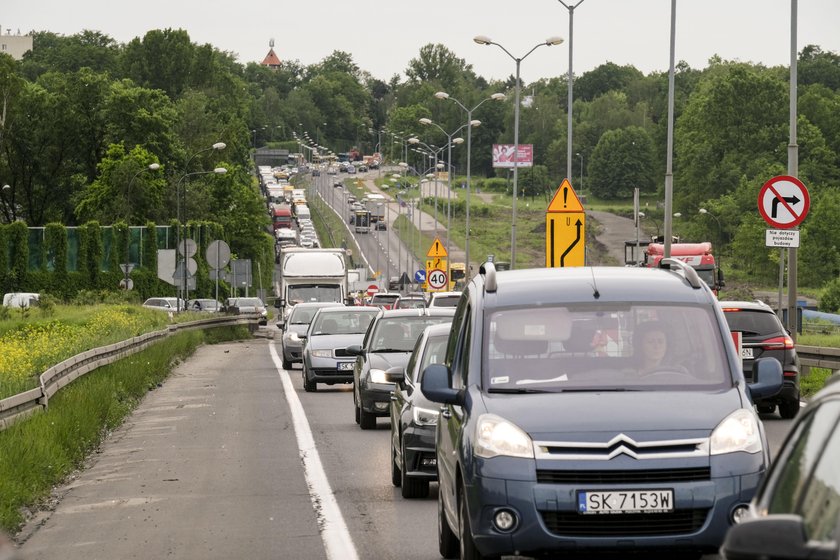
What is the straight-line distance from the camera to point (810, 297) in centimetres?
12131

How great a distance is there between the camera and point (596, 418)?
27.8ft

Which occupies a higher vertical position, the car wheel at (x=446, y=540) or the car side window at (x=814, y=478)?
the car side window at (x=814, y=478)

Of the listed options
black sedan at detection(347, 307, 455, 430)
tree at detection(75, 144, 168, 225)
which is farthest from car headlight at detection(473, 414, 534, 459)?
tree at detection(75, 144, 168, 225)

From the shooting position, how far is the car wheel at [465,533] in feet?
28.5

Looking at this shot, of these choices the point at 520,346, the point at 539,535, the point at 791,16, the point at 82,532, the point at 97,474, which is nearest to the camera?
the point at 539,535

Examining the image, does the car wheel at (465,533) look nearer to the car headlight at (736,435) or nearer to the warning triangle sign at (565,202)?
the car headlight at (736,435)

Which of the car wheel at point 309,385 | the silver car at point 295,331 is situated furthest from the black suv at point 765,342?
the silver car at point 295,331

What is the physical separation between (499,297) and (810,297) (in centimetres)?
11465

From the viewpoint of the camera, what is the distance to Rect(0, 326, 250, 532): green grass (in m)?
13.5

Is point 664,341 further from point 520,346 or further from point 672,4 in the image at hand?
point 672,4

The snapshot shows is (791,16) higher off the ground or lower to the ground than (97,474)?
higher

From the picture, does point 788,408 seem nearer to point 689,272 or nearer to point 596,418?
point 689,272

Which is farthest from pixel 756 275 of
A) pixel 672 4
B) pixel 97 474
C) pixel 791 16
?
pixel 97 474

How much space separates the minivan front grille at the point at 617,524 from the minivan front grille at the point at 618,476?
15 cm
